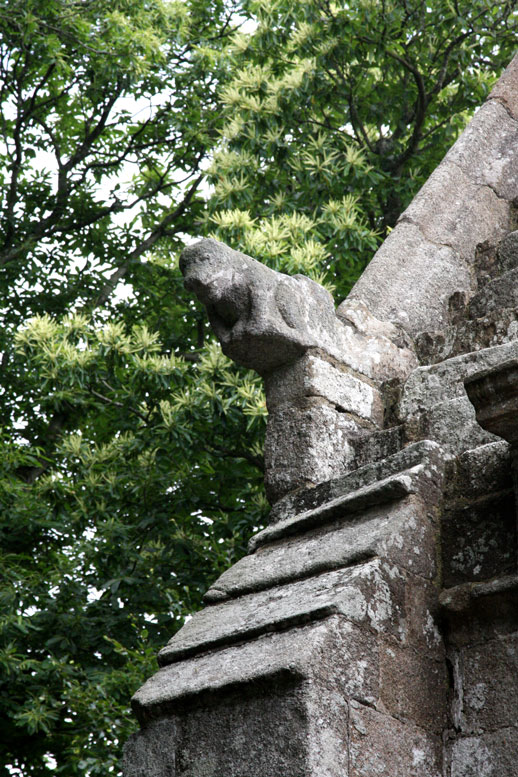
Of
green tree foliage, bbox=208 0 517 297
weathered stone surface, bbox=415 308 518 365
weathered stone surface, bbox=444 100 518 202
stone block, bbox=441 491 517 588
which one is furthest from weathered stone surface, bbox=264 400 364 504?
green tree foliage, bbox=208 0 517 297

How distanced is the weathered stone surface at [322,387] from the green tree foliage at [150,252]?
241cm

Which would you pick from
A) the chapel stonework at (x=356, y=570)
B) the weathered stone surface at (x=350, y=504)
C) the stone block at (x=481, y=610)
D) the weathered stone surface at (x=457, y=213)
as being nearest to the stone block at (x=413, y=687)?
the chapel stonework at (x=356, y=570)

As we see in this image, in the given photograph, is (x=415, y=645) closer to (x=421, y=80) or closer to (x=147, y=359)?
(x=147, y=359)

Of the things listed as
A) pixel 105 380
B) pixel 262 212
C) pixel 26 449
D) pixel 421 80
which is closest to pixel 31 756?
pixel 26 449

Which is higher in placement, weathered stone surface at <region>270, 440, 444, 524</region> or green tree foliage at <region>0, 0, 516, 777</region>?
green tree foliage at <region>0, 0, 516, 777</region>

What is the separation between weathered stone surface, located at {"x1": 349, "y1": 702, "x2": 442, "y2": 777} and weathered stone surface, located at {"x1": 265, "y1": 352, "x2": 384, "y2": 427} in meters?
1.34

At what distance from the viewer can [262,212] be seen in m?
8.06

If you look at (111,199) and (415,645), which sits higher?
(111,199)

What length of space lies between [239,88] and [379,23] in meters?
1.25

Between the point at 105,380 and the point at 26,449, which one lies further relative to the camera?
the point at 26,449

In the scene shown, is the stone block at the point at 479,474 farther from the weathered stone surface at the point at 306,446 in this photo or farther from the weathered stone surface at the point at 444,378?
the weathered stone surface at the point at 306,446

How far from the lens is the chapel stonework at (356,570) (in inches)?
102

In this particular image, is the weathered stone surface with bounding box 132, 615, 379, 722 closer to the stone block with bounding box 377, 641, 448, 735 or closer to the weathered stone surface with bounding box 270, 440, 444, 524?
the stone block with bounding box 377, 641, 448, 735

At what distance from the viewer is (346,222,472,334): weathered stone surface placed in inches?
169
